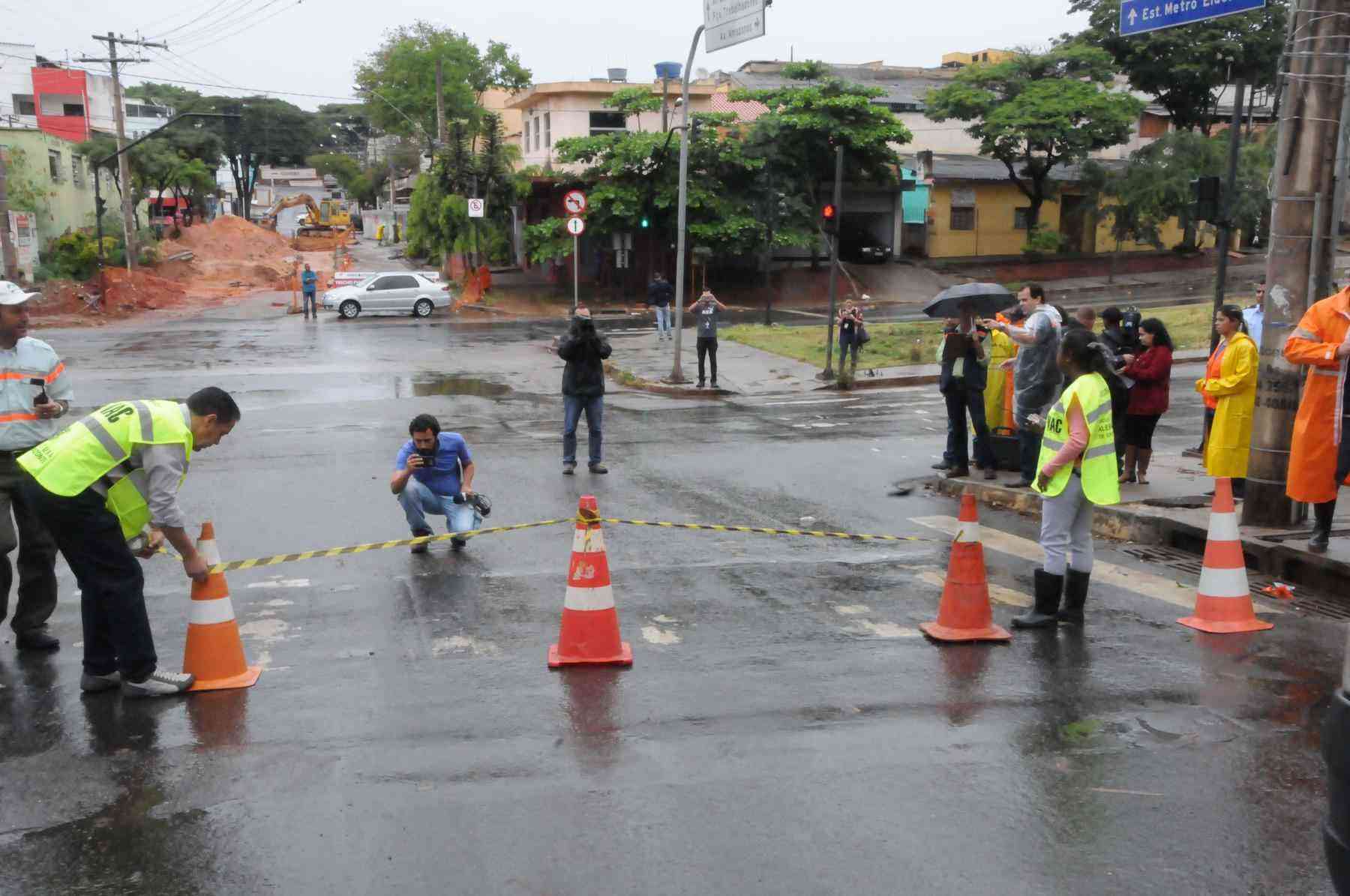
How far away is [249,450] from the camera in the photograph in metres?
14.6

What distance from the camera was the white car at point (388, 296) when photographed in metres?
38.1

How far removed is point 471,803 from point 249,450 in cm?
1082

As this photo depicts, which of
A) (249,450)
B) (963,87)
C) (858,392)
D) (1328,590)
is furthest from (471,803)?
(963,87)

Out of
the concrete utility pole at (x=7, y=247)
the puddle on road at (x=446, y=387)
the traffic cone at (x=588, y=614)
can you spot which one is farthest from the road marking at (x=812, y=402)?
the concrete utility pole at (x=7, y=247)

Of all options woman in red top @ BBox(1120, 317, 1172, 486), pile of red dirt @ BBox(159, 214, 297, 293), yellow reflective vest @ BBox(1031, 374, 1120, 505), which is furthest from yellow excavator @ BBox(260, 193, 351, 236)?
yellow reflective vest @ BBox(1031, 374, 1120, 505)

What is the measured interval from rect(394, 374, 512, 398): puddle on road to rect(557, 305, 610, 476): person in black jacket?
7199 millimetres

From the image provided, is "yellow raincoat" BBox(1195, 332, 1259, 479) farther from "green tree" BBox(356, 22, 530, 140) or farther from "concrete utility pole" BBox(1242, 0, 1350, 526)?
"green tree" BBox(356, 22, 530, 140)

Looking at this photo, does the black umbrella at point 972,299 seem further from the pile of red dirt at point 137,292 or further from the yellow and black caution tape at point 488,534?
the pile of red dirt at point 137,292

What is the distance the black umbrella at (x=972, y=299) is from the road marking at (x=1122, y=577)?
245 cm

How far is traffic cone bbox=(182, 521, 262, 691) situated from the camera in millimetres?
6270

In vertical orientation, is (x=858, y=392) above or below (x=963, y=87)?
below

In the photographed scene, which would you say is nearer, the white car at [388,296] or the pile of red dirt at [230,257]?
the white car at [388,296]

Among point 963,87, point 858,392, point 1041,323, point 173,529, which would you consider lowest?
point 858,392

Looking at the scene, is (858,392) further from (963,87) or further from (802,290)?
(963,87)
